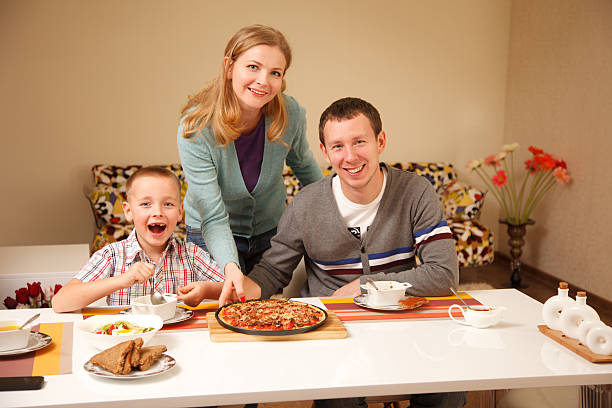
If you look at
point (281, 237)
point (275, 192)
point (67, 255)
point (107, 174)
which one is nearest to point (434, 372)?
point (281, 237)

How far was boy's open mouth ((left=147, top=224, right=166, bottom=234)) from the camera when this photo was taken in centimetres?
189

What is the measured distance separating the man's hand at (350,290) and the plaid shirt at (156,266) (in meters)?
0.38

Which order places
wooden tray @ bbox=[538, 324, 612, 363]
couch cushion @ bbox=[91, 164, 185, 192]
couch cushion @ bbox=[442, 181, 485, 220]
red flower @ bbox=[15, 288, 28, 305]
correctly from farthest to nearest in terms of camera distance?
couch cushion @ bbox=[442, 181, 485, 220], couch cushion @ bbox=[91, 164, 185, 192], red flower @ bbox=[15, 288, 28, 305], wooden tray @ bbox=[538, 324, 612, 363]

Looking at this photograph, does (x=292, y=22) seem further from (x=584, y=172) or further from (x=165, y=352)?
(x=165, y=352)

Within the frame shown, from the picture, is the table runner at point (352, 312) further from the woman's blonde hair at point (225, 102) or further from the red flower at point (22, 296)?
the red flower at point (22, 296)

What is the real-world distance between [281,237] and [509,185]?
11.8 feet

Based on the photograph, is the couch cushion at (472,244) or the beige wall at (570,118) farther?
the couch cushion at (472,244)

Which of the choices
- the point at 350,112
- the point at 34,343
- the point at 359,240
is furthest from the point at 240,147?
the point at 34,343

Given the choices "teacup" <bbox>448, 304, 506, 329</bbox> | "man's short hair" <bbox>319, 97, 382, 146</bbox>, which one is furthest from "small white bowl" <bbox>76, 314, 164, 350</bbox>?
"man's short hair" <bbox>319, 97, 382, 146</bbox>

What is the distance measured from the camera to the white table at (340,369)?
1.19 meters

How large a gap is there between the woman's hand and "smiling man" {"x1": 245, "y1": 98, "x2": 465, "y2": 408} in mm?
87

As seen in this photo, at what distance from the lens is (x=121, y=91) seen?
483cm

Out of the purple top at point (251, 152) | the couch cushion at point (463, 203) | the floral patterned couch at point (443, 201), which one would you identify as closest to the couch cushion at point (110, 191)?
the floral patterned couch at point (443, 201)

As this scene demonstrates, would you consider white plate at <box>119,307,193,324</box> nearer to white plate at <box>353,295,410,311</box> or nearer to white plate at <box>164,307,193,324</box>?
white plate at <box>164,307,193,324</box>
